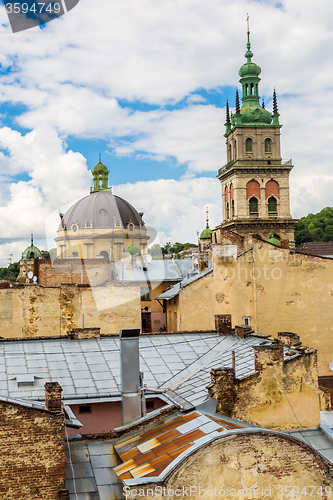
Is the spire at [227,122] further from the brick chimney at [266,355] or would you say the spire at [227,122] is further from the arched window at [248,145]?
the brick chimney at [266,355]

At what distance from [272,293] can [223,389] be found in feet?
57.8

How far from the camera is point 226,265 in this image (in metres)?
32.6

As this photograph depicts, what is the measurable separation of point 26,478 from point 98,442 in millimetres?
2595

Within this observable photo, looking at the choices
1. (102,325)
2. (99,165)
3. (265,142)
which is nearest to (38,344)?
(102,325)

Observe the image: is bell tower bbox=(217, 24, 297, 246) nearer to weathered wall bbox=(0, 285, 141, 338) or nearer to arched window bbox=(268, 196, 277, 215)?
arched window bbox=(268, 196, 277, 215)

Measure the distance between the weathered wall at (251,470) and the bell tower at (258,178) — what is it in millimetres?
70807

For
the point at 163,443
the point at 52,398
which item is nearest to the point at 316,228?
the point at 163,443

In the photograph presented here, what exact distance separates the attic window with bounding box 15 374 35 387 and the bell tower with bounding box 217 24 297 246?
66.6 meters

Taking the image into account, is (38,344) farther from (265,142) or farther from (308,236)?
(308,236)

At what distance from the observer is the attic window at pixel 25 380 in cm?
1778

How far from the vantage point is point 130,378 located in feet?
54.7

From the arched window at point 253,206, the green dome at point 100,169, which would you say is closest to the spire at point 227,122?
the arched window at point 253,206

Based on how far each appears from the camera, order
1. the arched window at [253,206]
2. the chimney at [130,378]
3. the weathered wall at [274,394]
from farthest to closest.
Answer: the arched window at [253,206] < the chimney at [130,378] < the weathered wall at [274,394]

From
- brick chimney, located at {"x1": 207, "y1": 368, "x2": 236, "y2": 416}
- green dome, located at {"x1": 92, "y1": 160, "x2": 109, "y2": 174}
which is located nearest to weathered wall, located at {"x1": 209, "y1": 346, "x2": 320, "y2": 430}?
brick chimney, located at {"x1": 207, "y1": 368, "x2": 236, "y2": 416}
